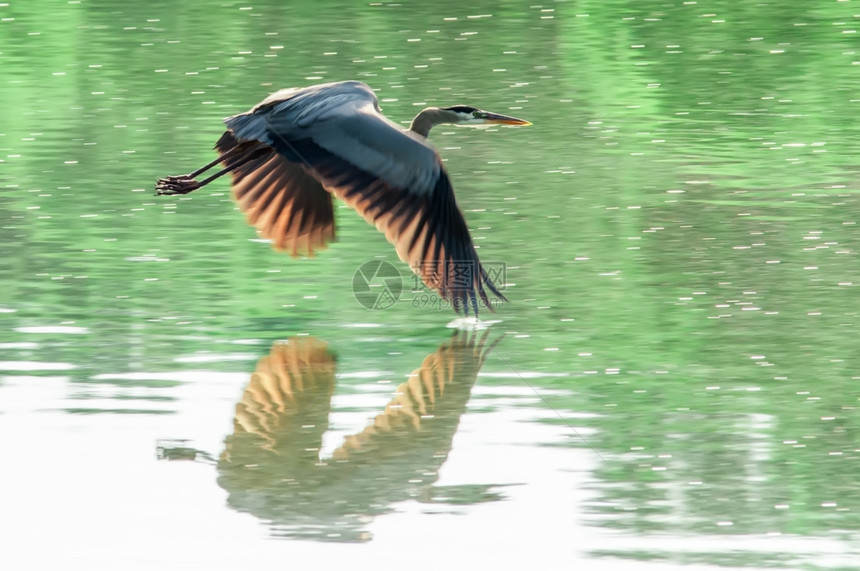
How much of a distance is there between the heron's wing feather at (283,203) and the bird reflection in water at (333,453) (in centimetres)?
128

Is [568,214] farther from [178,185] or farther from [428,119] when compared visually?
[178,185]

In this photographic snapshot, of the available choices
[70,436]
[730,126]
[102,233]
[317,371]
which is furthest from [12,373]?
[730,126]

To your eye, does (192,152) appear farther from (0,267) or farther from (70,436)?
(70,436)

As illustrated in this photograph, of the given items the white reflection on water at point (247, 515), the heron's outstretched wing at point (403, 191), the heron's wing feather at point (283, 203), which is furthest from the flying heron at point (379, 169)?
the white reflection on water at point (247, 515)

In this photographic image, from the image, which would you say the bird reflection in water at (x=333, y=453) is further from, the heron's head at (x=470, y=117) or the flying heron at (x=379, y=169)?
the heron's head at (x=470, y=117)

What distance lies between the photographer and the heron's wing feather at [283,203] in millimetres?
8367

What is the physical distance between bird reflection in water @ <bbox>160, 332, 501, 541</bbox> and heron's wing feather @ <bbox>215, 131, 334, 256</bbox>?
1.28m

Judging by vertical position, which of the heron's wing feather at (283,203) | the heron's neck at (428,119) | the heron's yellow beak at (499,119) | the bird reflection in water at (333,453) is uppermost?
the heron's neck at (428,119)

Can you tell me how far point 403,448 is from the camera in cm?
588

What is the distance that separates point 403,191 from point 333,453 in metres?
1.64

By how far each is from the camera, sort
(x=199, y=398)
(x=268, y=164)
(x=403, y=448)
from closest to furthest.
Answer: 1. (x=403, y=448)
2. (x=199, y=398)
3. (x=268, y=164)

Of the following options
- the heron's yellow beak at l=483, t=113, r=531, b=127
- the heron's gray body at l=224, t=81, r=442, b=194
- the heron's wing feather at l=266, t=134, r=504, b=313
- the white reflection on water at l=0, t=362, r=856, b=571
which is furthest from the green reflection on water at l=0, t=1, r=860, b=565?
the heron's gray body at l=224, t=81, r=442, b=194

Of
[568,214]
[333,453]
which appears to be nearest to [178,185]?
[568,214]

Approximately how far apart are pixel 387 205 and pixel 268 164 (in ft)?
5.15
